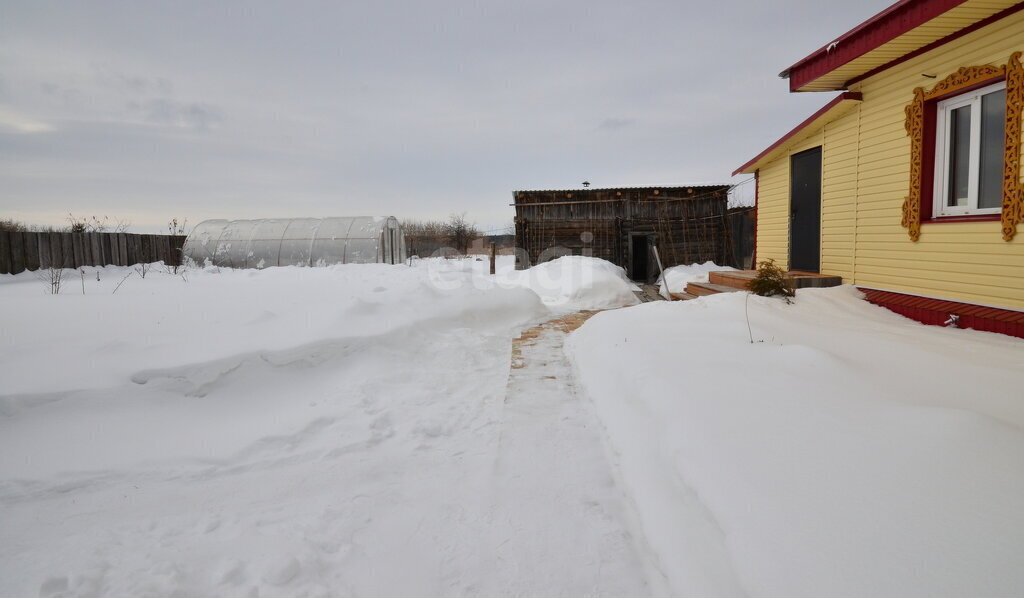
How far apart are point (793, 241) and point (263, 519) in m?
8.50

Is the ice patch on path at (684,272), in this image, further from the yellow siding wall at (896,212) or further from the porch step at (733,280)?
the yellow siding wall at (896,212)

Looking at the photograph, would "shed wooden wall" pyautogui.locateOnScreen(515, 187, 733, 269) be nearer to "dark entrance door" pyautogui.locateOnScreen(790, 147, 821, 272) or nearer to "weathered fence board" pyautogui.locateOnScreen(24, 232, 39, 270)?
"dark entrance door" pyautogui.locateOnScreen(790, 147, 821, 272)

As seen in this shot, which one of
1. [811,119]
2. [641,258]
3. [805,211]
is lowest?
[641,258]

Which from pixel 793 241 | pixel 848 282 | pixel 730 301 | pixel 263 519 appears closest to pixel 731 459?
pixel 263 519

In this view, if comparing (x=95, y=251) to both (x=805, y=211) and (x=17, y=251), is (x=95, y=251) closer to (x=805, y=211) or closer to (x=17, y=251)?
(x=17, y=251)

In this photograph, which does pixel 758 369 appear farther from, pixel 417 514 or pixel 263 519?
pixel 263 519

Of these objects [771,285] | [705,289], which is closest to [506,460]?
[771,285]

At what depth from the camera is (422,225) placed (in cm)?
4553

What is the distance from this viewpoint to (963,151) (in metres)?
4.95

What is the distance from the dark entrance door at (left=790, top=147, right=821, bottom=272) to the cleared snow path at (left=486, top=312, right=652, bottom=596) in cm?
548

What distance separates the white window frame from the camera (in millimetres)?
4691

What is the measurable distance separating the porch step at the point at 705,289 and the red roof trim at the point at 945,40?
334 cm

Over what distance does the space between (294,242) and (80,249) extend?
5.63 m

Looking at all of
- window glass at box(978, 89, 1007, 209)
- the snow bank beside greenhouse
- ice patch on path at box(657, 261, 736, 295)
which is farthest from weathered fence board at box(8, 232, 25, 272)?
window glass at box(978, 89, 1007, 209)
